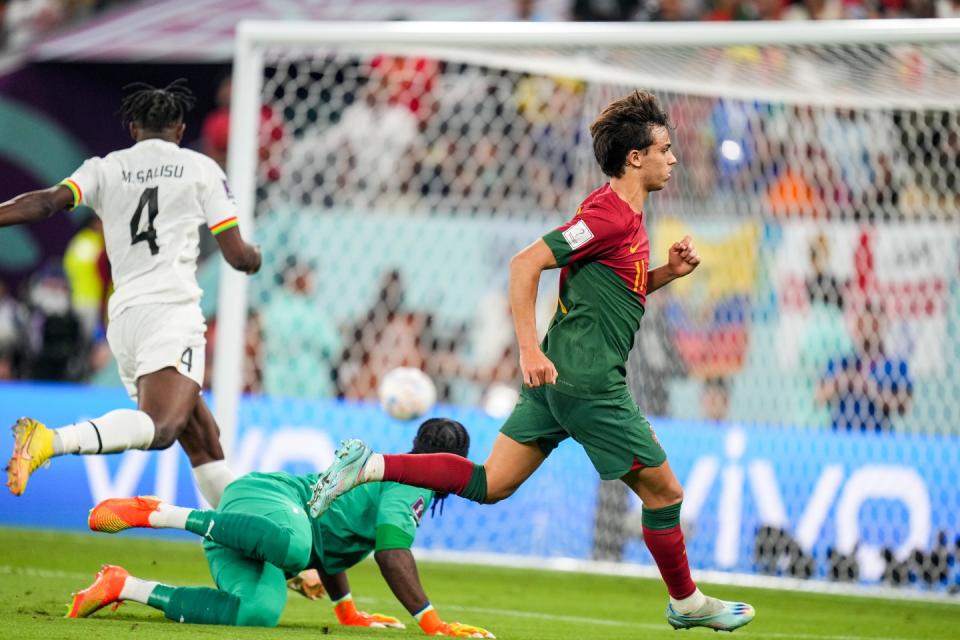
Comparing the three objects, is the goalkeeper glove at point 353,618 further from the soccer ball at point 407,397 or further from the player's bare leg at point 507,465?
the soccer ball at point 407,397

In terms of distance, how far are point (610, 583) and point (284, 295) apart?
395cm

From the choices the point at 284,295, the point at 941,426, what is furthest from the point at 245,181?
the point at 941,426

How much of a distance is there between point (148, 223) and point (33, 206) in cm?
53

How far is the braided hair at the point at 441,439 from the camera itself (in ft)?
19.1

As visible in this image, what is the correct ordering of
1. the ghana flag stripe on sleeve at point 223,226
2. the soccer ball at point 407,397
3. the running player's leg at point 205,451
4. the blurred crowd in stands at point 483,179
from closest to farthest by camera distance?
the ghana flag stripe on sleeve at point 223,226 → the running player's leg at point 205,451 → the soccer ball at point 407,397 → the blurred crowd in stands at point 483,179

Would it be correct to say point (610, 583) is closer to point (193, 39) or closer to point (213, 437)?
point (213, 437)

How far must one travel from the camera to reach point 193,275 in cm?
652

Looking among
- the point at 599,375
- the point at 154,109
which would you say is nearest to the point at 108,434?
the point at 154,109

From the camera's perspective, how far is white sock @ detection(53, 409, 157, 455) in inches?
224

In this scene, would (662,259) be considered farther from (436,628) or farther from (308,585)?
(436,628)

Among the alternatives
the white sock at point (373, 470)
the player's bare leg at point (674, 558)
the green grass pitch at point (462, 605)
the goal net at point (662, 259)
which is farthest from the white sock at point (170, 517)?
the goal net at point (662, 259)

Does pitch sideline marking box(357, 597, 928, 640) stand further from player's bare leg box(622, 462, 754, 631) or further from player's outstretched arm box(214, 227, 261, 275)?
player's outstretched arm box(214, 227, 261, 275)

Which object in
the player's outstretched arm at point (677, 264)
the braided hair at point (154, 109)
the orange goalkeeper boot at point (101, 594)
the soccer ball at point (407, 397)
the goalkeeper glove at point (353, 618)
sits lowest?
the goalkeeper glove at point (353, 618)

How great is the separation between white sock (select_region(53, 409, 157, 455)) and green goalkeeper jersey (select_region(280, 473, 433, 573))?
0.60 metres
